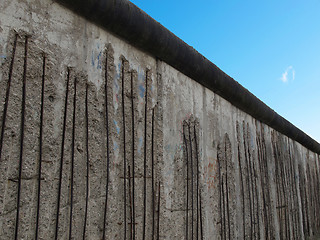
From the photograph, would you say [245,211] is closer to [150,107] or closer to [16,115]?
[150,107]

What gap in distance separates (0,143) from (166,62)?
1169 millimetres

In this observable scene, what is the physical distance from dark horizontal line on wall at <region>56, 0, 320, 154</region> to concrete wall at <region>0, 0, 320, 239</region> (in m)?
0.05

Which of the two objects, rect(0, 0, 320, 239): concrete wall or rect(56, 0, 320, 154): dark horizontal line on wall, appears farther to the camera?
rect(56, 0, 320, 154): dark horizontal line on wall

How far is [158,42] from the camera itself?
177cm

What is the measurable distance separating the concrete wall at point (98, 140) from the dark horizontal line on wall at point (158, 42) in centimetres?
5

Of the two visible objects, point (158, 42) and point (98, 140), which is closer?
point (98, 140)

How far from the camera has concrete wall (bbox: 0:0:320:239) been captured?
3.54 feet

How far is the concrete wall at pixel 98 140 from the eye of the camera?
108 centimetres

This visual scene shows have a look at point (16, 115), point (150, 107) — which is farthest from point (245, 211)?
point (16, 115)

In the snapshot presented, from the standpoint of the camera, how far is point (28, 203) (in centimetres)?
106

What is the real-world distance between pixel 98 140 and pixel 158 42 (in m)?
0.76

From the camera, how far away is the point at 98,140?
135cm

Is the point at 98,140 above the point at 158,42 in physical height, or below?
below

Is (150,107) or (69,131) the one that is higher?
(150,107)
